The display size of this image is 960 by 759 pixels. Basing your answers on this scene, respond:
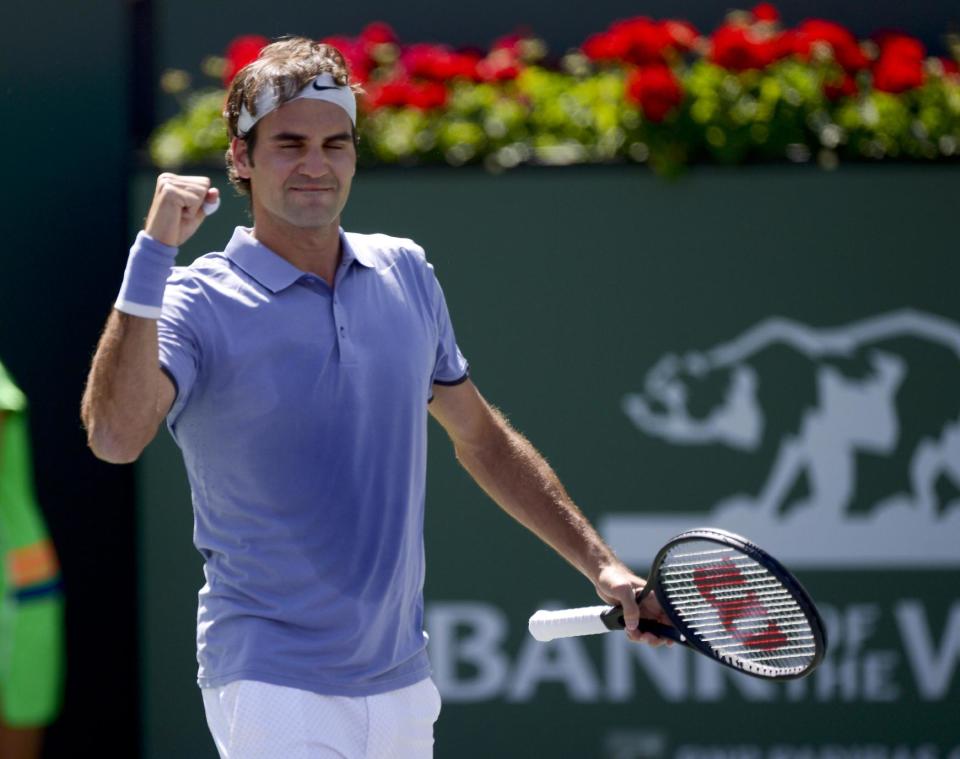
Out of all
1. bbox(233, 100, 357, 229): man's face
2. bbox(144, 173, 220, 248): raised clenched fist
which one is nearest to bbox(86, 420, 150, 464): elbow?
bbox(144, 173, 220, 248): raised clenched fist

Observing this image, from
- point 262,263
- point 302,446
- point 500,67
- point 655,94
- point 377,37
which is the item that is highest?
point 377,37

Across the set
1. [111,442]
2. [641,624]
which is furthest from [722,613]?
[111,442]

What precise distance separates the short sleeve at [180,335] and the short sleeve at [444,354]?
0.53 m

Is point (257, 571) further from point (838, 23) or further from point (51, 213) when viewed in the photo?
point (838, 23)

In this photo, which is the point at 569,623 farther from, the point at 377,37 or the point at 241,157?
the point at 377,37

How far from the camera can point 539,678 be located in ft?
17.6

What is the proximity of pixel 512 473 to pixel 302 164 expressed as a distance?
75 centimetres

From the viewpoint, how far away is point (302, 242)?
3.07m

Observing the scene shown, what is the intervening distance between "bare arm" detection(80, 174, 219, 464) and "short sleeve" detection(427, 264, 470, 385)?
2.24 feet

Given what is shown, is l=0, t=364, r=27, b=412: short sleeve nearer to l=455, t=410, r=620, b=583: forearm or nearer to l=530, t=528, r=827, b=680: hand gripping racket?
l=455, t=410, r=620, b=583: forearm

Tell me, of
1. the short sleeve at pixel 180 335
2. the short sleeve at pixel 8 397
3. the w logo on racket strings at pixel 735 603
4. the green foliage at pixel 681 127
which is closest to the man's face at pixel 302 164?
the short sleeve at pixel 180 335

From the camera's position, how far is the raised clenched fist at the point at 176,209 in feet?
8.79

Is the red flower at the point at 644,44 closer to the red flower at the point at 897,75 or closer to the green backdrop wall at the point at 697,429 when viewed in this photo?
the green backdrop wall at the point at 697,429

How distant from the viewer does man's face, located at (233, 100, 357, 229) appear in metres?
3.03
